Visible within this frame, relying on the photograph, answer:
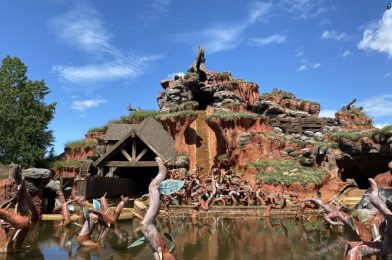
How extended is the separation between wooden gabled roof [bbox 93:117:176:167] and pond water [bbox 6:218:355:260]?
45.4 feet

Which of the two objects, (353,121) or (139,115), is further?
(139,115)

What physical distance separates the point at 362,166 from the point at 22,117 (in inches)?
1230

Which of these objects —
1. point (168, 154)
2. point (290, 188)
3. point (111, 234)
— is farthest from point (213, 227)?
point (168, 154)

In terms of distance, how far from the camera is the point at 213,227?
45.8ft

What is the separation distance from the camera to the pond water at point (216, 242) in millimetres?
8492

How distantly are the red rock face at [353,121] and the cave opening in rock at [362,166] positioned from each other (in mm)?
3697

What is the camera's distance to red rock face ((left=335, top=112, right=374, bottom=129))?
34500mm

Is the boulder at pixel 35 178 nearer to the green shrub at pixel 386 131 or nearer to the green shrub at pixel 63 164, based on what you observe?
the green shrub at pixel 63 164

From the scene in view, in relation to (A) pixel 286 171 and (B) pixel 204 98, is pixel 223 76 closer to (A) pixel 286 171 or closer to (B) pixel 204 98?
(B) pixel 204 98

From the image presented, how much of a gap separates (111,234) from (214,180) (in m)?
9.46

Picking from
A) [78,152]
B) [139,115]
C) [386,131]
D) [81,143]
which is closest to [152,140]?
[139,115]

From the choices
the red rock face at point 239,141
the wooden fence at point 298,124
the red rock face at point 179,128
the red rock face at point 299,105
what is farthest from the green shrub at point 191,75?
the wooden fence at point 298,124

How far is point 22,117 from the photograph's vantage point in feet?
113

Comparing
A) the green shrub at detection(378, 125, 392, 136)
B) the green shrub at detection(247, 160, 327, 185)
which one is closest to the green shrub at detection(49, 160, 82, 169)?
the green shrub at detection(247, 160, 327, 185)
